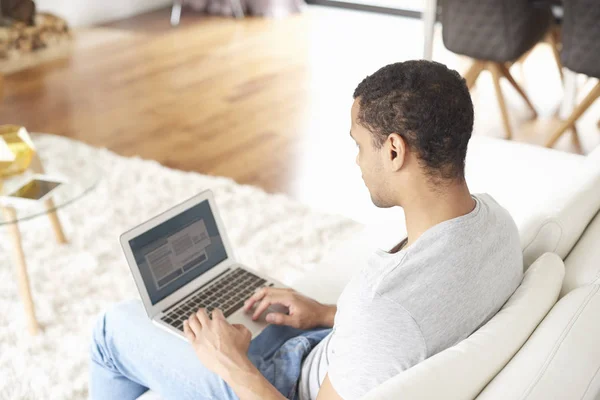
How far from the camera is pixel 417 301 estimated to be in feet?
3.53

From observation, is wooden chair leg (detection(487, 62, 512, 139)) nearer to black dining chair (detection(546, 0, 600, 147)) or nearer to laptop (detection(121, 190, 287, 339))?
black dining chair (detection(546, 0, 600, 147))

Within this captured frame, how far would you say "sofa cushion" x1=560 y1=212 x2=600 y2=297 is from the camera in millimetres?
1355

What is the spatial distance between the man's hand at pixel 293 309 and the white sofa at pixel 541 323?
0.19 m

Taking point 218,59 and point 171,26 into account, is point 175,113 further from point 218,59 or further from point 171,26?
point 171,26

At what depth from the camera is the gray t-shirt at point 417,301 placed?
107 cm

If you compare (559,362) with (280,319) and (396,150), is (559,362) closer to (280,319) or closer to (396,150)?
(396,150)

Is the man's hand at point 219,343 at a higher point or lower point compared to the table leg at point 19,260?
higher

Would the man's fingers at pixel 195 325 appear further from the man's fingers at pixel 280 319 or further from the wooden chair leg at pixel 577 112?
the wooden chair leg at pixel 577 112

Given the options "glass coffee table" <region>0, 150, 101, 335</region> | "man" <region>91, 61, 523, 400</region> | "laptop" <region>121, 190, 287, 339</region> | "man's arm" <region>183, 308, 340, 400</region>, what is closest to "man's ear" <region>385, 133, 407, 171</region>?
"man" <region>91, 61, 523, 400</region>

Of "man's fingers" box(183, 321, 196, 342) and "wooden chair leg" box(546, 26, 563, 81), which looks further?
"wooden chair leg" box(546, 26, 563, 81)

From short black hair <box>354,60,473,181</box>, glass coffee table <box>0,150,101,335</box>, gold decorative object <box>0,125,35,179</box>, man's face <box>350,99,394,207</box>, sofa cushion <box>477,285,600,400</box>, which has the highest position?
short black hair <box>354,60,473,181</box>

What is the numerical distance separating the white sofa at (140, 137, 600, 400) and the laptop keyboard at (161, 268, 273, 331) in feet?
0.50

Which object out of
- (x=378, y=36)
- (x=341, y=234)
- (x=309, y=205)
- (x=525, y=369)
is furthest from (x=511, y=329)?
(x=378, y=36)

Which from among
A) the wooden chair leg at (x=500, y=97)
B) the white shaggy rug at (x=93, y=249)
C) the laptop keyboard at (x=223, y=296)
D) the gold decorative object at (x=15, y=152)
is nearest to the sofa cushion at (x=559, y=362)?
the laptop keyboard at (x=223, y=296)
